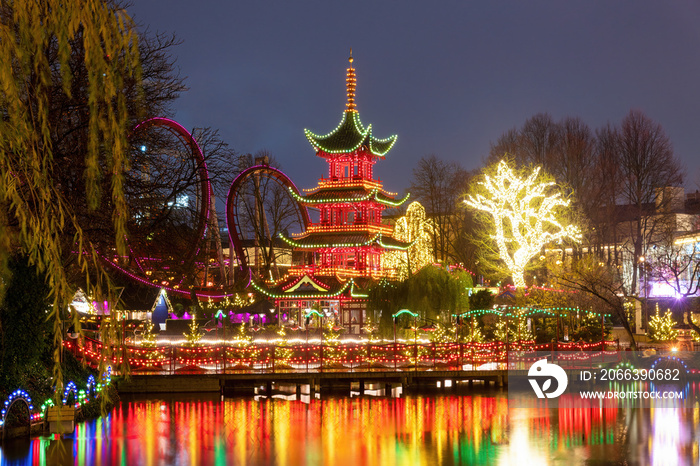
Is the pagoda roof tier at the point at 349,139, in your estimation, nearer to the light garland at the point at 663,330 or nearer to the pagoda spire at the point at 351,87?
the pagoda spire at the point at 351,87

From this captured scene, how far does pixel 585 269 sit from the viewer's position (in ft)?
149

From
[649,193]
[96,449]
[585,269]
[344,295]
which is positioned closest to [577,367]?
[585,269]

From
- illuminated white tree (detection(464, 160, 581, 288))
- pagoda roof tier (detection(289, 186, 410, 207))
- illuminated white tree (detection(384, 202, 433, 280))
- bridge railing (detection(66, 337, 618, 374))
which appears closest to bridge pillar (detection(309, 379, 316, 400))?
bridge railing (detection(66, 337, 618, 374))

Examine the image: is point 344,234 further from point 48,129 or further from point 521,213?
point 48,129

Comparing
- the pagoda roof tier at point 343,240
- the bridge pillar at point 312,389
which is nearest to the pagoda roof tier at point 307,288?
the pagoda roof tier at point 343,240

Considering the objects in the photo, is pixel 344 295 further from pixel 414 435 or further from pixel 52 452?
pixel 52 452

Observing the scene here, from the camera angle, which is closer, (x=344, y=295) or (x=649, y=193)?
(x=344, y=295)

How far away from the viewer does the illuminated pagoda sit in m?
53.1

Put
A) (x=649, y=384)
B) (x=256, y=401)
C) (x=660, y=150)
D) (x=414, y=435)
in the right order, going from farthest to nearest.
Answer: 1. (x=660, y=150)
2. (x=649, y=384)
3. (x=256, y=401)
4. (x=414, y=435)

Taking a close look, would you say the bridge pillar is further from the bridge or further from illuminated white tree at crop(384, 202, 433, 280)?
illuminated white tree at crop(384, 202, 433, 280)

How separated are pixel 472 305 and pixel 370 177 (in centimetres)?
1986

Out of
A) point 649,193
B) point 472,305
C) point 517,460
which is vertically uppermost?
point 649,193

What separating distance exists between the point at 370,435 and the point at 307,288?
31.9 meters

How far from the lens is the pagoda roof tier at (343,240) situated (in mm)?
56031
